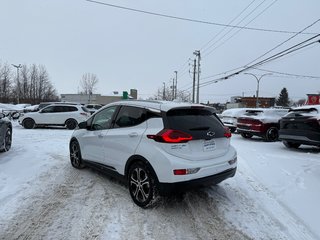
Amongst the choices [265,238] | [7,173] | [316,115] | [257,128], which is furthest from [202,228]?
[257,128]

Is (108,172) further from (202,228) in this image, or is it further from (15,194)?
(202,228)

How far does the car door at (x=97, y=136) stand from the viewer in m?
5.57

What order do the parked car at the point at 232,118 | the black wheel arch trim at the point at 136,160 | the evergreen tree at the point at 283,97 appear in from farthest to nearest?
the evergreen tree at the point at 283,97 < the parked car at the point at 232,118 < the black wheel arch trim at the point at 136,160

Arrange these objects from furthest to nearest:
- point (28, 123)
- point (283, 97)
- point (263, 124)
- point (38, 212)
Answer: point (283, 97), point (28, 123), point (263, 124), point (38, 212)

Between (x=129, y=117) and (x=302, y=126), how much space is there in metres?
6.69

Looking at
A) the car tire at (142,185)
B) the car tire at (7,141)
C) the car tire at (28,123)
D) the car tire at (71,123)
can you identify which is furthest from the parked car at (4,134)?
the car tire at (28,123)

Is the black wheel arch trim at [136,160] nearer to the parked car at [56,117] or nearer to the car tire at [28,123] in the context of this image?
the parked car at [56,117]

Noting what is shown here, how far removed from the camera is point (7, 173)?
246 inches

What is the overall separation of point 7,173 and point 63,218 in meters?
2.94

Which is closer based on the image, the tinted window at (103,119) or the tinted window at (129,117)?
the tinted window at (129,117)

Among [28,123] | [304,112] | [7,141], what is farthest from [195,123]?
[28,123]

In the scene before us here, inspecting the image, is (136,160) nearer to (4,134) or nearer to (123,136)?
(123,136)

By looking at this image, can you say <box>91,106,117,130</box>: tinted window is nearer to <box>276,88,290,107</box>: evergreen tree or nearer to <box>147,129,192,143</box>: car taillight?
<box>147,129,192,143</box>: car taillight

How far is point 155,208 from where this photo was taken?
4473 millimetres
